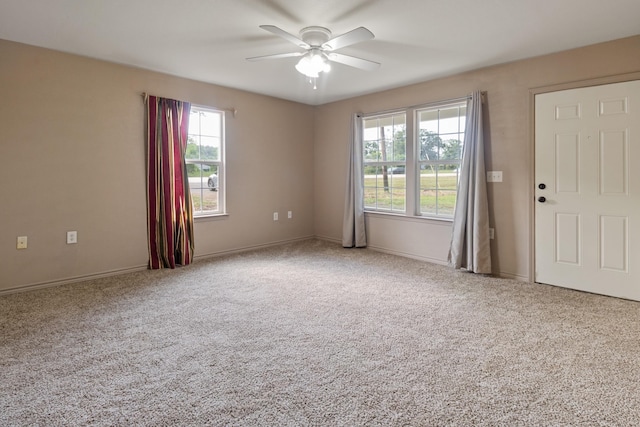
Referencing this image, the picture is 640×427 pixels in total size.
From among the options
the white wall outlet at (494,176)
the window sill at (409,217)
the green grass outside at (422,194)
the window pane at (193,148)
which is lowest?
the window sill at (409,217)

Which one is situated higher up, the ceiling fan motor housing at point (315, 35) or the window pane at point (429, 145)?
the ceiling fan motor housing at point (315, 35)

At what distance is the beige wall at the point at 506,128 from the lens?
10.9 feet

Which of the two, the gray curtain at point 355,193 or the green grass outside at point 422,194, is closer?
the green grass outside at point 422,194

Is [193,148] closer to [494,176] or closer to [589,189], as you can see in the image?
[494,176]

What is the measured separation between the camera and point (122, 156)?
156 inches

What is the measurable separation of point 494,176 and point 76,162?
4439 millimetres

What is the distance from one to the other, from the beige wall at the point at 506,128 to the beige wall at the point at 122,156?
0.01 meters

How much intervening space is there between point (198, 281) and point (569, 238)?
12.3ft

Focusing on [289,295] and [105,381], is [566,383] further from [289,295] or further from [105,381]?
[105,381]

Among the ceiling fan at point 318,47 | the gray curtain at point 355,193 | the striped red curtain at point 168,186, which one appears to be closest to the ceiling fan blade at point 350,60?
the ceiling fan at point 318,47

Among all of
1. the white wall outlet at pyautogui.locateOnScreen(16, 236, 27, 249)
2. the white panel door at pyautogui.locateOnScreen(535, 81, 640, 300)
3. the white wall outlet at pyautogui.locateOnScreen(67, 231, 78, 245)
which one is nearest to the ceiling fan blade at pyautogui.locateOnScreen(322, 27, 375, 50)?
the white panel door at pyautogui.locateOnScreen(535, 81, 640, 300)

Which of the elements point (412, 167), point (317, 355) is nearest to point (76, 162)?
point (317, 355)

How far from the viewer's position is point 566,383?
1.90 m

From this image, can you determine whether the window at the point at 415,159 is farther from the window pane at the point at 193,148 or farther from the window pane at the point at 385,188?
the window pane at the point at 193,148
